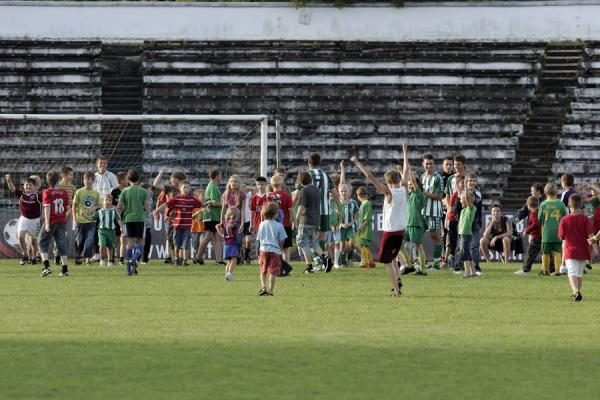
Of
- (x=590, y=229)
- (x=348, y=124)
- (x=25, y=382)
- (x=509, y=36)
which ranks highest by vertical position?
(x=509, y=36)

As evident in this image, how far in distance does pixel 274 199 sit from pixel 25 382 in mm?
12471

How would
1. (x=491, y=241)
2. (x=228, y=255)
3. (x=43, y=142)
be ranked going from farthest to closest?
(x=43, y=142) < (x=491, y=241) < (x=228, y=255)

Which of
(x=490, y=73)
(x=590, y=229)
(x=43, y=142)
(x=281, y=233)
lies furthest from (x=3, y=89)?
(x=590, y=229)

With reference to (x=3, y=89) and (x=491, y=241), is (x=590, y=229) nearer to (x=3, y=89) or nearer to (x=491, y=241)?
(x=491, y=241)

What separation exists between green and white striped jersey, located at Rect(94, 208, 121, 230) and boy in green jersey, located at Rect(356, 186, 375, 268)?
4.46 meters

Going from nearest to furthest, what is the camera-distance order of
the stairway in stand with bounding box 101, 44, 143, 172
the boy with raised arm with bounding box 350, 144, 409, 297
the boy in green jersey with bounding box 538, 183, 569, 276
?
1. the boy with raised arm with bounding box 350, 144, 409, 297
2. the boy in green jersey with bounding box 538, 183, 569, 276
3. the stairway in stand with bounding box 101, 44, 143, 172

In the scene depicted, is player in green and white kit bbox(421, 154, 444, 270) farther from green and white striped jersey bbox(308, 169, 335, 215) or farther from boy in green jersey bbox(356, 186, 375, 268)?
green and white striped jersey bbox(308, 169, 335, 215)

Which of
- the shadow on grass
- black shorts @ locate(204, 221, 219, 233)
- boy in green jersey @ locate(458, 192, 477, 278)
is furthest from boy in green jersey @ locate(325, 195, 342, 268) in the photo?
the shadow on grass

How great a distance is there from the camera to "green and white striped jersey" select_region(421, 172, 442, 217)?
80.3 feet

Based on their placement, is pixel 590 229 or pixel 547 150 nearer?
pixel 590 229

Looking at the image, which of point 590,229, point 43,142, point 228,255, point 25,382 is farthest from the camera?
point 43,142

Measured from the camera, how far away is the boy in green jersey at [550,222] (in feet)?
76.7

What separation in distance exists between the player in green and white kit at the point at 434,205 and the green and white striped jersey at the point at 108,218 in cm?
567

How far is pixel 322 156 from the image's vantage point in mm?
34469
